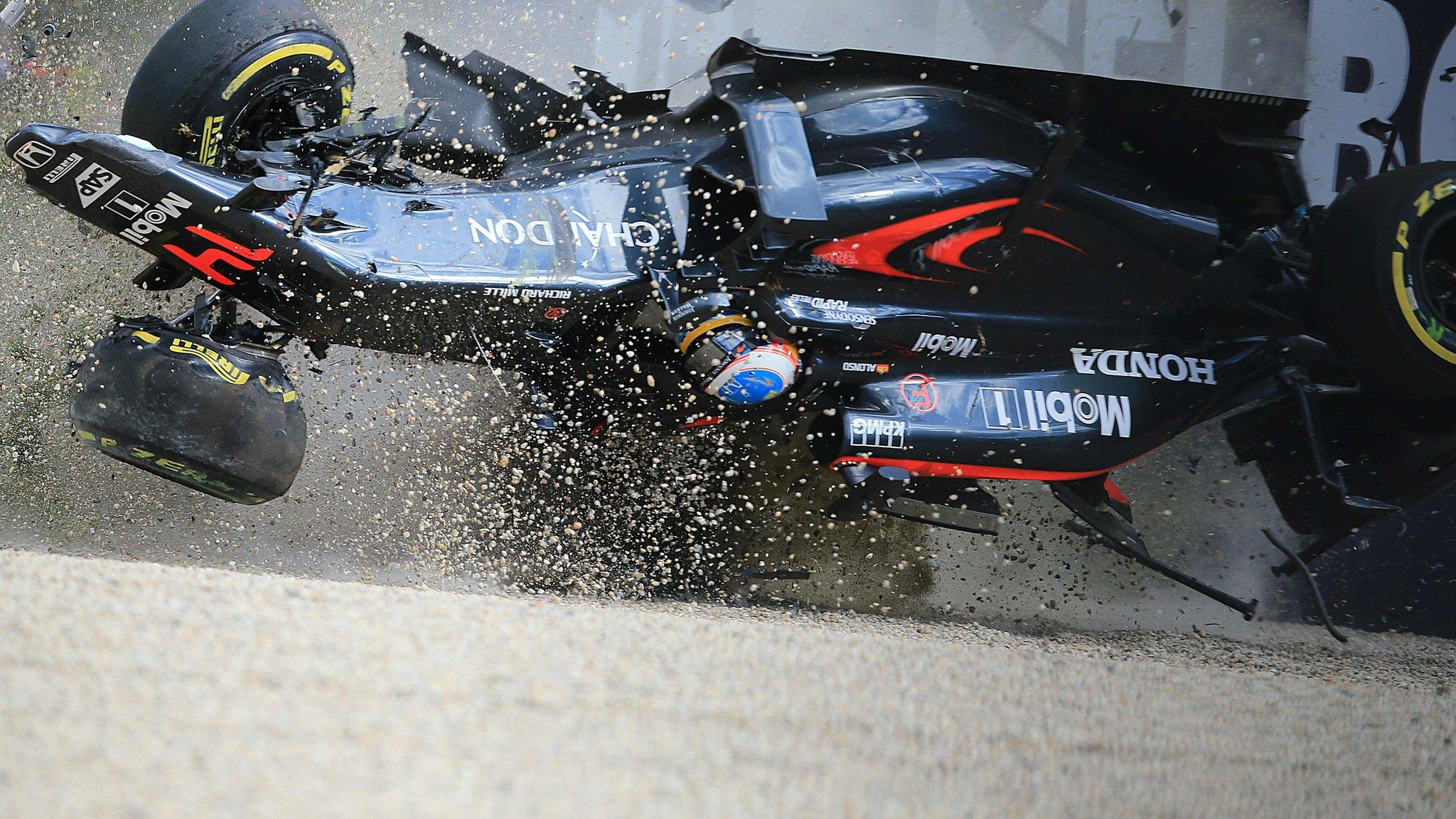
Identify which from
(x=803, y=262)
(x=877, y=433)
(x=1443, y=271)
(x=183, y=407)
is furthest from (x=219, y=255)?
(x=1443, y=271)

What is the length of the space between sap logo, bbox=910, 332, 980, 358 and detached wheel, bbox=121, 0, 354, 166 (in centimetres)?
150

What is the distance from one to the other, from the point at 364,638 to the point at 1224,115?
2159 mm

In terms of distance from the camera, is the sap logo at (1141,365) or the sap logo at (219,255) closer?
the sap logo at (219,255)

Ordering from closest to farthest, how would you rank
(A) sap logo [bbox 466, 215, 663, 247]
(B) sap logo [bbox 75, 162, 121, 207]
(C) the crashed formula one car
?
(B) sap logo [bbox 75, 162, 121, 207] < (C) the crashed formula one car < (A) sap logo [bbox 466, 215, 663, 247]

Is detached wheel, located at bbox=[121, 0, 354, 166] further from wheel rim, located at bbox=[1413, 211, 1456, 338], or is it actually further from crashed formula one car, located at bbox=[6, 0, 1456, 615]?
wheel rim, located at bbox=[1413, 211, 1456, 338]

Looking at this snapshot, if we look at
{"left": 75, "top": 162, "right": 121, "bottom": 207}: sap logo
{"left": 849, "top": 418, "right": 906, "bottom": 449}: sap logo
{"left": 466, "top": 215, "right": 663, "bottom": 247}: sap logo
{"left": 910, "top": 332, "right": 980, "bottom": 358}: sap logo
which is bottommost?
{"left": 849, "top": 418, "right": 906, "bottom": 449}: sap logo

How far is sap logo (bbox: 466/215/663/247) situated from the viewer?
1935mm

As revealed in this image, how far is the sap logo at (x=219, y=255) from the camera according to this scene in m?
1.73

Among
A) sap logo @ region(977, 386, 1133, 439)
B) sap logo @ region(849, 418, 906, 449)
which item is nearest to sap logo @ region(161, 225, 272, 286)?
sap logo @ region(849, 418, 906, 449)

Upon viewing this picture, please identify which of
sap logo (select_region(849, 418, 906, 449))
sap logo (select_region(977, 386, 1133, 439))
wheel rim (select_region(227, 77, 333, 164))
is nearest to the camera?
wheel rim (select_region(227, 77, 333, 164))

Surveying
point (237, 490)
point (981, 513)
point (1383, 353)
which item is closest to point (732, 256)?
point (981, 513)

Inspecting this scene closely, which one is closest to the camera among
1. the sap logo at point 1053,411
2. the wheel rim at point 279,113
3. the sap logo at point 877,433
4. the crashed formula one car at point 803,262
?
the crashed formula one car at point 803,262

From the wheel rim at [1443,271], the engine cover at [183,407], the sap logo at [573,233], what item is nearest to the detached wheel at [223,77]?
the engine cover at [183,407]

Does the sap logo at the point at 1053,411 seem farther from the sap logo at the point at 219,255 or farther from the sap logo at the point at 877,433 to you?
the sap logo at the point at 219,255
